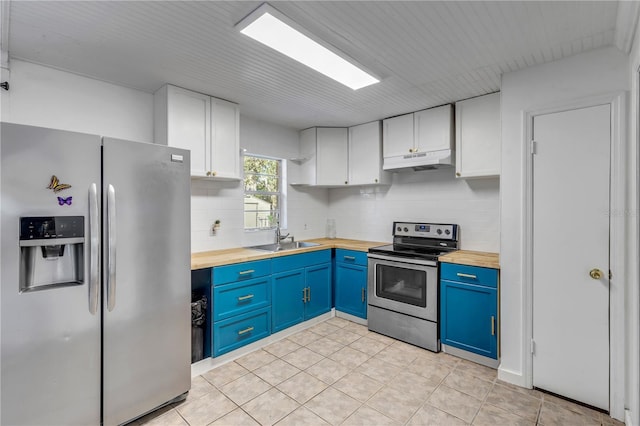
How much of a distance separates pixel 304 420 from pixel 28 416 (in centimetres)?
149

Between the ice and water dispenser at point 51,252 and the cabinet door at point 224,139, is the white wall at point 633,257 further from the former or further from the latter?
the ice and water dispenser at point 51,252

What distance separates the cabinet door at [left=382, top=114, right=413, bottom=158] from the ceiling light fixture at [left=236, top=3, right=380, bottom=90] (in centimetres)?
106

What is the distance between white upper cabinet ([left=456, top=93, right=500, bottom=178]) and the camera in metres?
2.88

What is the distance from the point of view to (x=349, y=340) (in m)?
3.17

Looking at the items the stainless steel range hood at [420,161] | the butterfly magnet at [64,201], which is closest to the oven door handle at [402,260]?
the stainless steel range hood at [420,161]

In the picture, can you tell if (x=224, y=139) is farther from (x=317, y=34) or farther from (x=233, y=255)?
(x=317, y=34)

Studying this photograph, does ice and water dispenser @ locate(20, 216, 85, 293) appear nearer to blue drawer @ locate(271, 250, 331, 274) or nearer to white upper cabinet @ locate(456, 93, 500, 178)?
blue drawer @ locate(271, 250, 331, 274)

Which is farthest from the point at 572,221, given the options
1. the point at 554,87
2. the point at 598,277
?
the point at 554,87

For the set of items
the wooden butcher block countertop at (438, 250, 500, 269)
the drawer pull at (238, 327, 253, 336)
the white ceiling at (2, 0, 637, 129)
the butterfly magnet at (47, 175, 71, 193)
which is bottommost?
the drawer pull at (238, 327, 253, 336)

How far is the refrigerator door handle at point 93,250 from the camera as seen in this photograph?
1.77 metres

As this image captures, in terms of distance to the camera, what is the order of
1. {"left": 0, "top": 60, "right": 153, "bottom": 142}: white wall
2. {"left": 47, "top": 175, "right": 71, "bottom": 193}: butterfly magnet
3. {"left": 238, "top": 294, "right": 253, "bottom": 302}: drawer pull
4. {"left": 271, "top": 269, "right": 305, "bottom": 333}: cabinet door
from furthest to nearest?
{"left": 271, "top": 269, "right": 305, "bottom": 333}: cabinet door
{"left": 238, "top": 294, "right": 253, "bottom": 302}: drawer pull
{"left": 0, "top": 60, "right": 153, "bottom": 142}: white wall
{"left": 47, "top": 175, "right": 71, "bottom": 193}: butterfly magnet

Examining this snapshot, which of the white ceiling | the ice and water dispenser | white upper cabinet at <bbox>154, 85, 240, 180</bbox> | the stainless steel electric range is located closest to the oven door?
the stainless steel electric range

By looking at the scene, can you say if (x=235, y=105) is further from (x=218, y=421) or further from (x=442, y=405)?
(x=442, y=405)

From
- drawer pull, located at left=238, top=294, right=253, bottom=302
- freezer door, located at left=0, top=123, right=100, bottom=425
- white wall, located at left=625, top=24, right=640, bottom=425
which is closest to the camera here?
freezer door, located at left=0, top=123, right=100, bottom=425
